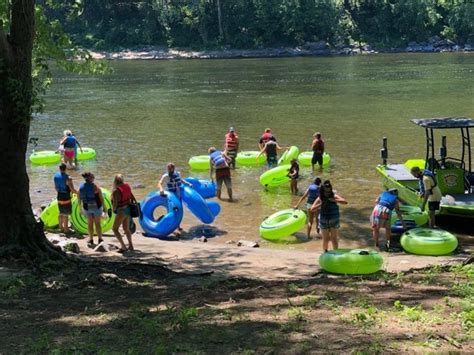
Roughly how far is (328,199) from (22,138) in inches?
203

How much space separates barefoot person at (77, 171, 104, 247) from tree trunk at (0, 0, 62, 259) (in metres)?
2.68

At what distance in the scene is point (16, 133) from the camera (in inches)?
362

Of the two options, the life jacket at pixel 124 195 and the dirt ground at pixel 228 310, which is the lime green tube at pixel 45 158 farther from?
the dirt ground at pixel 228 310

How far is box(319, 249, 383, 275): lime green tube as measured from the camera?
979 centimetres

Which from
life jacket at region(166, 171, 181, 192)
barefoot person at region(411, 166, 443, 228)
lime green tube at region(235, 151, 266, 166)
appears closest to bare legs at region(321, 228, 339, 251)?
barefoot person at region(411, 166, 443, 228)

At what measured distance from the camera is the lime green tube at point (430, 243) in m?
11.6

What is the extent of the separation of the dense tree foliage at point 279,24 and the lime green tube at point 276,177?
7514cm

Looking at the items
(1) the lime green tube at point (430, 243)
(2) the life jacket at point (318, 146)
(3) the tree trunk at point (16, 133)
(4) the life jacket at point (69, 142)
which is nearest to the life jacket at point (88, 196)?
(3) the tree trunk at point (16, 133)

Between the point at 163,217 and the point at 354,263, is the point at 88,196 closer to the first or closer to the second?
the point at 163,217

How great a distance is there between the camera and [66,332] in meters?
6.25

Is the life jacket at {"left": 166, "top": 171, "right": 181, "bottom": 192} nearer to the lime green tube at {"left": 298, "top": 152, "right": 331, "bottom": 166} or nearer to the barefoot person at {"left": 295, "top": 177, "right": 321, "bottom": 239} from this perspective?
the barefoot person at {"left": 295, "top": 177, "right": 321, "bottom": 239}

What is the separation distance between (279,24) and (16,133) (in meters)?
85.7

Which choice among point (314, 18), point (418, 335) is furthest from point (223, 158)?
point (314, 18)

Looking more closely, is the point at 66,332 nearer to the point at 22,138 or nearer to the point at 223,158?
the point at 22,138
